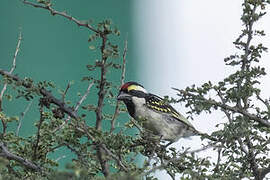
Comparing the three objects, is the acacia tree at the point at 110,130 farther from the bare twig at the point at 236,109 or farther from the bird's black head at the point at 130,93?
the bird's black head at the point at 130,93

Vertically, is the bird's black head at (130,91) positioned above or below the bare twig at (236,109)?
above

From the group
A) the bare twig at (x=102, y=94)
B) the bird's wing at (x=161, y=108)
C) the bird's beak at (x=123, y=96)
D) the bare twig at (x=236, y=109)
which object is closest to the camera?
the bare twig at (x=102, y=94)

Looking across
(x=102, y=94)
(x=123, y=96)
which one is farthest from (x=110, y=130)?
(x=123, y=96)

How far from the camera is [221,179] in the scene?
128cm

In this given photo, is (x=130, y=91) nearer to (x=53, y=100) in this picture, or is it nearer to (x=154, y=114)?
(x=154, y=114)

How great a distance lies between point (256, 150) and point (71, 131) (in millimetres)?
580

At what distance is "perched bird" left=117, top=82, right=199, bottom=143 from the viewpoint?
2.48m

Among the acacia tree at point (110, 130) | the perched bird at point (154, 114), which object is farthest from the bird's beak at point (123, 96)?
the acacia tree at point (110, 130)

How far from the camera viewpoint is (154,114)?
8.30 ft

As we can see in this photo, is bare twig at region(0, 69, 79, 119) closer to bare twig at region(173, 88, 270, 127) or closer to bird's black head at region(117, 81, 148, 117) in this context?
bare twig at region(173, 88, 270, 127)

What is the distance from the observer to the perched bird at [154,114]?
2482 millimetres

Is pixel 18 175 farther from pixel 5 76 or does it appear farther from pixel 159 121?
pixel 159 121

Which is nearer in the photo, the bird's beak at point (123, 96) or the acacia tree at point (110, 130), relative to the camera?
the acacia tree at point (110, 130)

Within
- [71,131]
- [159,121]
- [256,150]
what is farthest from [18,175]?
[159,121]
